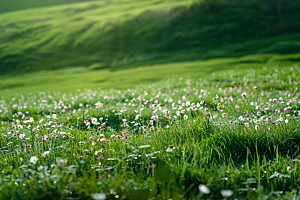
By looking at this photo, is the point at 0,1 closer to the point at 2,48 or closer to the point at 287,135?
the point at 2,48

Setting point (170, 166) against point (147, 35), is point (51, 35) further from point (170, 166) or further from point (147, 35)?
point (170, 166)

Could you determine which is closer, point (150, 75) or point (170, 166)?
point (170, 166)

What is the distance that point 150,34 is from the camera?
67125 mm

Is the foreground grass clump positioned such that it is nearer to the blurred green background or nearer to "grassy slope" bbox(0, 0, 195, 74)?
the blurred green background

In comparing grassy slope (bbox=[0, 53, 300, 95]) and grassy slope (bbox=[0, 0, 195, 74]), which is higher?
grassy slope (bbox=[0, 0, 195, 74])

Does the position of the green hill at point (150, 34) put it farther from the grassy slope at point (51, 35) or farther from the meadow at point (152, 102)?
the meadow at point (152, 102)

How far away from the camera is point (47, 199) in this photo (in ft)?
8.09

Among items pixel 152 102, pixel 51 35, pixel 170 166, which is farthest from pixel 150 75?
pixel 51 35

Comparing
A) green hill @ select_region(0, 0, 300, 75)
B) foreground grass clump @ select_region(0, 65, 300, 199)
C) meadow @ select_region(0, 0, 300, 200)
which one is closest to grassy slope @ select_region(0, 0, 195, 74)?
green hill @ select_region(0, 0, 300, 75)

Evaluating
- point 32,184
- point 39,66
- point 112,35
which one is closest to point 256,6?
point 112,35

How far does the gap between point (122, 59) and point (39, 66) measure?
21.7m

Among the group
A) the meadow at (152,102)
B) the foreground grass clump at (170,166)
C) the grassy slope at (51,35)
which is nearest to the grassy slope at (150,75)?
the meadow at (152,102)

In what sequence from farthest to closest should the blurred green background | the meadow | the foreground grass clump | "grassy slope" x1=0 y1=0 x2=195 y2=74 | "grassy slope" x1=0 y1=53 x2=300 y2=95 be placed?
"grassy slope" x1=0 y1=0 x2=195 y2=74
the blurred green background
"grassy slope" x1=0 y1=53 x2=300 y2=95
the meadow
the foreground grass clump

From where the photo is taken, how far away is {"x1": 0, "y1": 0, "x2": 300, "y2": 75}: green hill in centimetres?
5806
